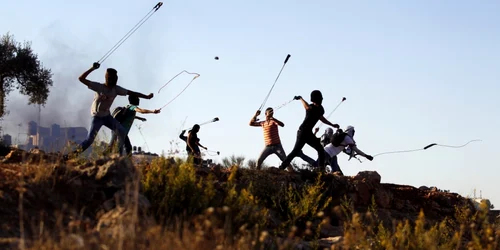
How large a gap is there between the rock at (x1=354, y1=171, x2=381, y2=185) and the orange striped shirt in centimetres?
194

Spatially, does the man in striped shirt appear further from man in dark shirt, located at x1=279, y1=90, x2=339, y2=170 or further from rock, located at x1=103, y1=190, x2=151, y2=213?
rock, located at x1=103, y1=190, x2=151, y2=213

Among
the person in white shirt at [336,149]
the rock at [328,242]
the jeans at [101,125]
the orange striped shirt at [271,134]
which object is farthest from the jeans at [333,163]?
the rock at [328,242]

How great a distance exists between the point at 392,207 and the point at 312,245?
7339mm

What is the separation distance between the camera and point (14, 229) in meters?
10.5

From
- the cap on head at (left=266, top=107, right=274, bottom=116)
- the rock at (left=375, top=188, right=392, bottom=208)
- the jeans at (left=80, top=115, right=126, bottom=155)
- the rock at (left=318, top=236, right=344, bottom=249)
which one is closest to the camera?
the rock at (left=318, top=236, right=344, bottom=249)

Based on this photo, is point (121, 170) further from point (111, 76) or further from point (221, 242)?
point (111, 76)

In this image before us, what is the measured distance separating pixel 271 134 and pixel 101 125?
449cm

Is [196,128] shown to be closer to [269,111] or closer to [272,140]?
[269,111]

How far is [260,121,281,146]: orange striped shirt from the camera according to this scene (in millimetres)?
20297

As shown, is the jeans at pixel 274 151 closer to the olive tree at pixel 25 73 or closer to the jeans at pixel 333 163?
the jeans at pixel 333 163

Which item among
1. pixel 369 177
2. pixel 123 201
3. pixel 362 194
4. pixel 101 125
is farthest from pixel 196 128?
pixel 123 201

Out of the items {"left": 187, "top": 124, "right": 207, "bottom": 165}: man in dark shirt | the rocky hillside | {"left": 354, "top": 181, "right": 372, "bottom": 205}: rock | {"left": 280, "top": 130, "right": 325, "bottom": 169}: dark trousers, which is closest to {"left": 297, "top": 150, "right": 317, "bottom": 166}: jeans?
{"left": 280, "top": 130, "right": 325, "bottom": 169}: dark trousers

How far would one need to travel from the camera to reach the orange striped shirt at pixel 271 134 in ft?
66.6

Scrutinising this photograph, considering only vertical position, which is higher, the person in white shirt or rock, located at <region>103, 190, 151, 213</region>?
the person in white shirt
